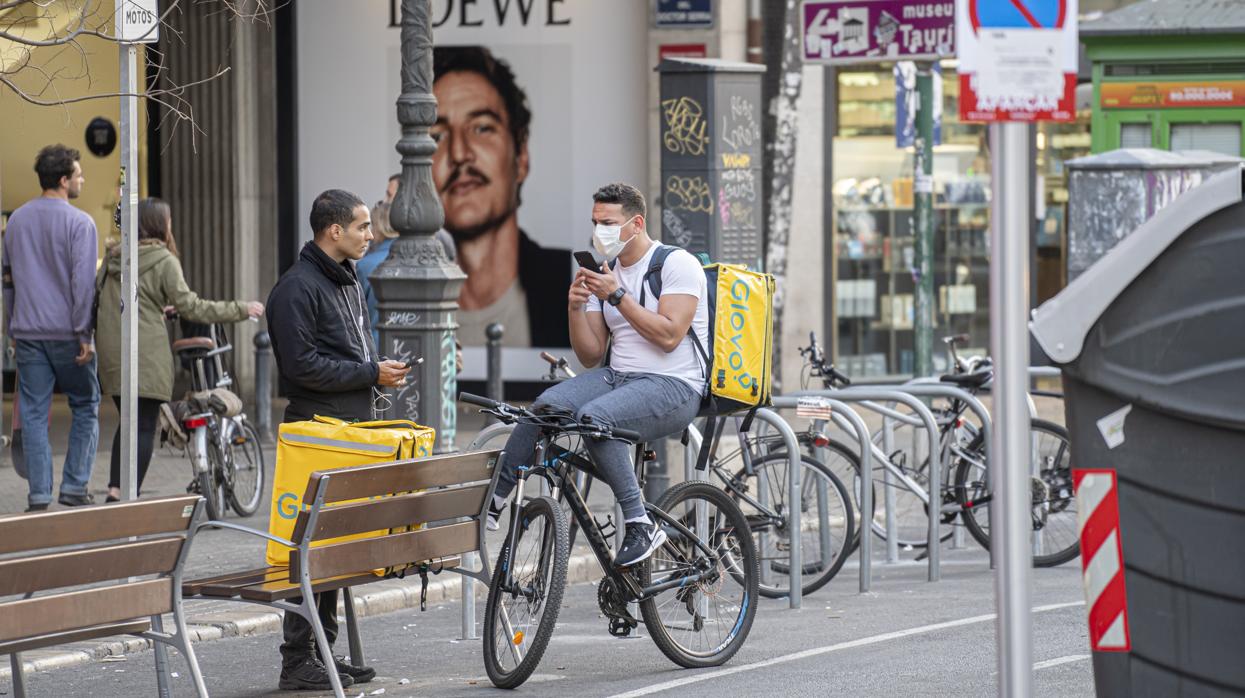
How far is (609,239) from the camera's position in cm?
750

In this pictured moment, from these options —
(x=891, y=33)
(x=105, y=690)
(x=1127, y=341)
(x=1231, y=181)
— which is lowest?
(x=105, y=690)

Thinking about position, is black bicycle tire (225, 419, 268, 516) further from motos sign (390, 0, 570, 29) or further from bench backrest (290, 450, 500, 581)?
motos sign (390, 0, 570, 29)

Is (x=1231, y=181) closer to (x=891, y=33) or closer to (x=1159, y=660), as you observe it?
(x=1159, y=660)

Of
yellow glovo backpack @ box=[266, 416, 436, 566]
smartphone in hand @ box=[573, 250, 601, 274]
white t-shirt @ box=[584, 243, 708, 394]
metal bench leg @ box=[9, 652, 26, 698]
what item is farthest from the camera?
white t-shirt @ box=[584, 243, 708, 394]

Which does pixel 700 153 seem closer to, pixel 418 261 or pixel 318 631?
pixel 418 261

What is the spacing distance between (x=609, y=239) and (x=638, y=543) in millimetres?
1229

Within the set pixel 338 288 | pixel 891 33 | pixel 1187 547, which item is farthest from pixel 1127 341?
pixel 891 33

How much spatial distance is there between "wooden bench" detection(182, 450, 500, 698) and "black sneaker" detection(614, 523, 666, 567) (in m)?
0.51

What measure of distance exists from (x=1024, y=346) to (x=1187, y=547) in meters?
0.72

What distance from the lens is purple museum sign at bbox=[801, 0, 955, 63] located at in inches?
442

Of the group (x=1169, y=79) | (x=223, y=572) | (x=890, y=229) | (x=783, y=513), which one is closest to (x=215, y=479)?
(x=223, y=572)

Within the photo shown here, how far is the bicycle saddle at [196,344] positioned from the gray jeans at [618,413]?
410 cm

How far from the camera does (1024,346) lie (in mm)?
4547

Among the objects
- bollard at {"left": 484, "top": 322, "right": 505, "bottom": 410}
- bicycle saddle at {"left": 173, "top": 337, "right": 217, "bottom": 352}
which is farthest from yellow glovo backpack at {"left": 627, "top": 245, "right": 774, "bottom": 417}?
bollard at {"left": 484, "top": 322, "right": 505, "bottom": 410}
